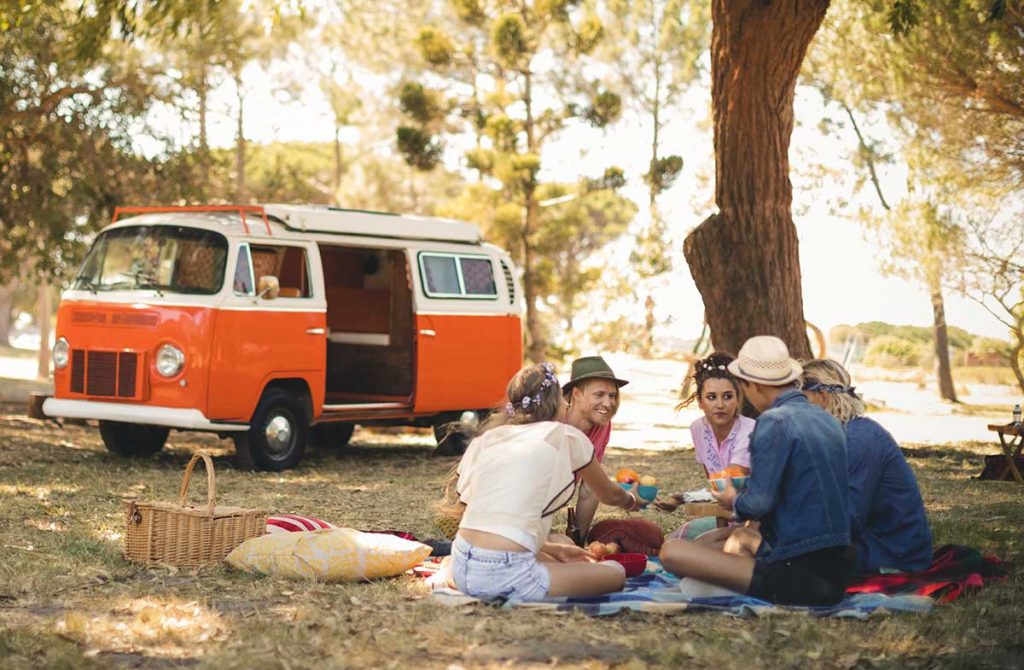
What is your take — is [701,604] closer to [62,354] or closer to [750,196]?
Answer: [750,196]

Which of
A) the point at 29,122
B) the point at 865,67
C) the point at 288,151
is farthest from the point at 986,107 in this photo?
the point at 288,151

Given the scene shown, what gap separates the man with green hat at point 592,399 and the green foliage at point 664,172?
19222 mm

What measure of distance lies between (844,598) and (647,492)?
3.71 feet

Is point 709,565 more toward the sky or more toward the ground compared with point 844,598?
more toward the sky

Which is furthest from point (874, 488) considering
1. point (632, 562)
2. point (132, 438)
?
point (132, 438)

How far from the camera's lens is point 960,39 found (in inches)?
542

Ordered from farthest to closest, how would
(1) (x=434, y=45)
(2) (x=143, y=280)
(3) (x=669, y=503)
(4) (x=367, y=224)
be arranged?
(1) (x=434, y=45) < (4) (x=367, y=224) < (2) (x=143, y=280) < (3) (x=669, y=503)

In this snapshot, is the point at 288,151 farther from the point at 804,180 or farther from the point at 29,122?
the point at 29,122

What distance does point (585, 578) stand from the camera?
18.0 feet

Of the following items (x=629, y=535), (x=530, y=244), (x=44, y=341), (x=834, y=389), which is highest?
(x=530, y=244)

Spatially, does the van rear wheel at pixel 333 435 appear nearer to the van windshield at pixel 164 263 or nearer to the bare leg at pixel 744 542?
the van windshield at pixel 164 263

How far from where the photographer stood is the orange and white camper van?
10266mm

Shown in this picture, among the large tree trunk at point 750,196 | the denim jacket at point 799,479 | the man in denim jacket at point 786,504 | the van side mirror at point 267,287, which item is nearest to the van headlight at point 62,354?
the van side mirror at point 267,287

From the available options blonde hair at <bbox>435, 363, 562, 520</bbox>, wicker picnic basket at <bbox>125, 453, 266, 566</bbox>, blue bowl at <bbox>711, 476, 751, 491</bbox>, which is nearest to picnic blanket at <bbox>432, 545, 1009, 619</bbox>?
blue bowl at <bbox>711, 476, 751, 491</bbox>
